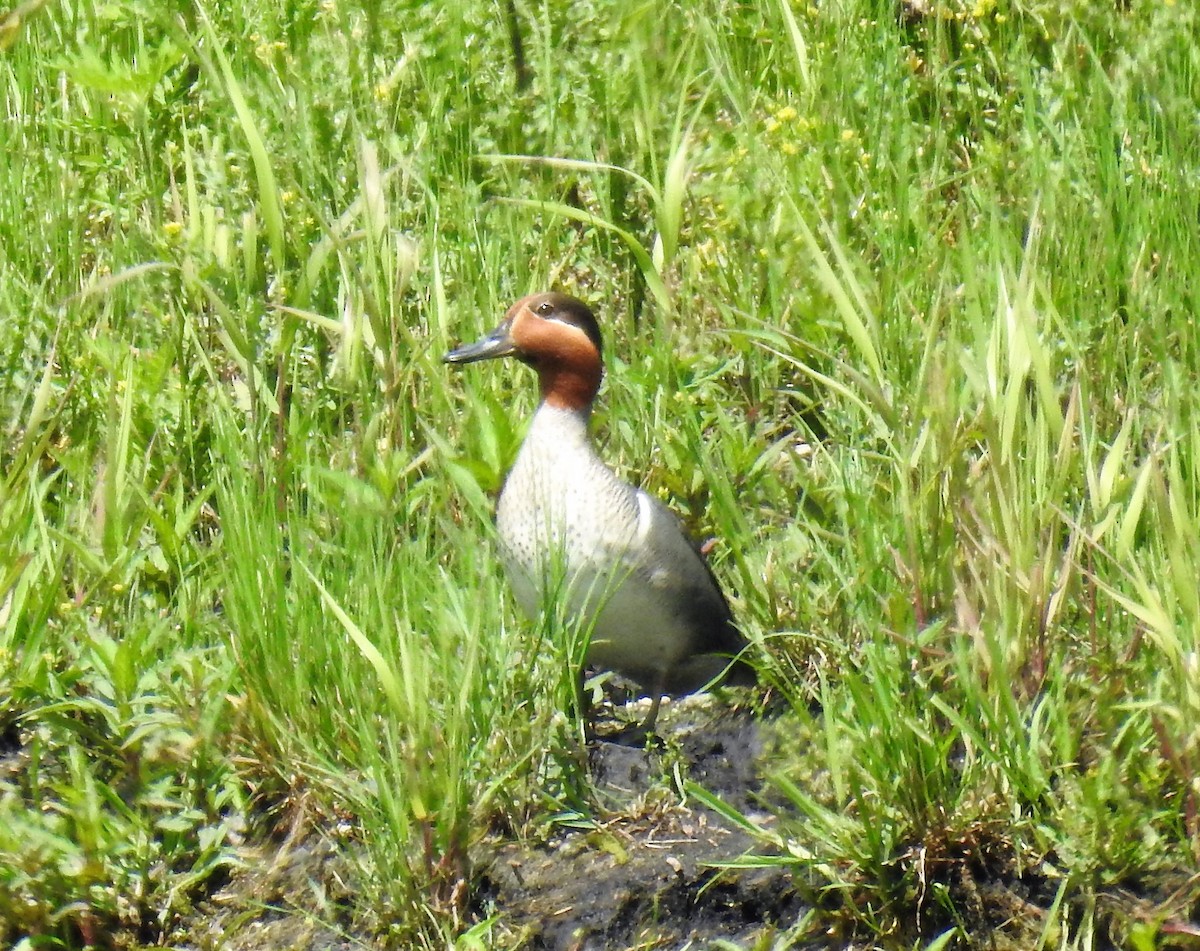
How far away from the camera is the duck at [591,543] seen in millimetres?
3691

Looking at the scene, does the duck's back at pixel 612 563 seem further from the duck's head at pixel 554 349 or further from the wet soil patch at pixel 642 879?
the wet soil patch at pixel 642 879

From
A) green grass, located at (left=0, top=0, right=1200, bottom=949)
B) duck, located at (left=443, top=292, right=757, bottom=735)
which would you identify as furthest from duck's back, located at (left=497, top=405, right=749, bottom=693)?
green grass, located at (left=0, top=0, right=1200, bottom=949)

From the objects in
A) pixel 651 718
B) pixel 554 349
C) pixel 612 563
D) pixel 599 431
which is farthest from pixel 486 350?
pixel 651 718

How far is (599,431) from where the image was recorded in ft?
14.8

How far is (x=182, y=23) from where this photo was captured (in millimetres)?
4805

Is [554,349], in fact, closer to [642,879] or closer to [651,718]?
[651,718]

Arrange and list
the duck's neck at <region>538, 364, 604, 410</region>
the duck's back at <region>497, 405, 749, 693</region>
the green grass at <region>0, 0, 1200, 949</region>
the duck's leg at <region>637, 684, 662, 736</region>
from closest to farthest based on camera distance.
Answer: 1. the green grass at <region>0, 0, 1200, 949</region>
2. the duck's back at <region>497, 405, 749, 693</region>
3. the duck's leg at <region>637, 684, 662, 736</region>
4. the duck's neck at <region>538, 364, 604, 410</region>

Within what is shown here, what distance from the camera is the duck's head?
4.02m

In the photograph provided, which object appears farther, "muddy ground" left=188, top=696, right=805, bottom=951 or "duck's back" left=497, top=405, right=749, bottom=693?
"duck's back" left=497, top=405, right=749, bottom=693

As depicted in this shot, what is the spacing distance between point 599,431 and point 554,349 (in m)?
0.53

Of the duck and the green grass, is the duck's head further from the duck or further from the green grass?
the green grass

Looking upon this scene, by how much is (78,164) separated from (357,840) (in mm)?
2516

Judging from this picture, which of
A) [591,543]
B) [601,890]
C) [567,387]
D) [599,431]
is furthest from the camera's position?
[599,431]

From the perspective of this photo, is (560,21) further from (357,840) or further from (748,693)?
(357,840)
